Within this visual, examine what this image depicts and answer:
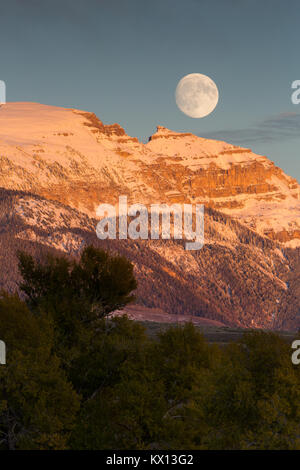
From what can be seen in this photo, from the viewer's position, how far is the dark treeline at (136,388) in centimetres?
5191

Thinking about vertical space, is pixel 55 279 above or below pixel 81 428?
above

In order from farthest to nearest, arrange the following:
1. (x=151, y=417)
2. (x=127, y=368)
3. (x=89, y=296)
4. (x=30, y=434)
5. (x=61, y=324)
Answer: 1. (x=89, y=296)
2. (x=61, y=324)
3. (x=127, y=368)
4. (x=151, y=417)
5. (x=30, y=434)

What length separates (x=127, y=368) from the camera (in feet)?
208

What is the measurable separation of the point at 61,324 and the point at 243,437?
94.7 feet

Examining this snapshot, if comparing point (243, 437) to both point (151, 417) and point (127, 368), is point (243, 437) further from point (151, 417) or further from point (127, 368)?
point (127, 368)

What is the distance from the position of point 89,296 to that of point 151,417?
2508 centimetres

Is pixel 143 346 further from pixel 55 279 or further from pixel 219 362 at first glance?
pixel 55 279

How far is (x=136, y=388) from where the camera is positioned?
5944cm

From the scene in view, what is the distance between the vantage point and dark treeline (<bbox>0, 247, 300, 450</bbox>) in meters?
51.9

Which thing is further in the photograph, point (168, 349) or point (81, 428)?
point (168, 349)
